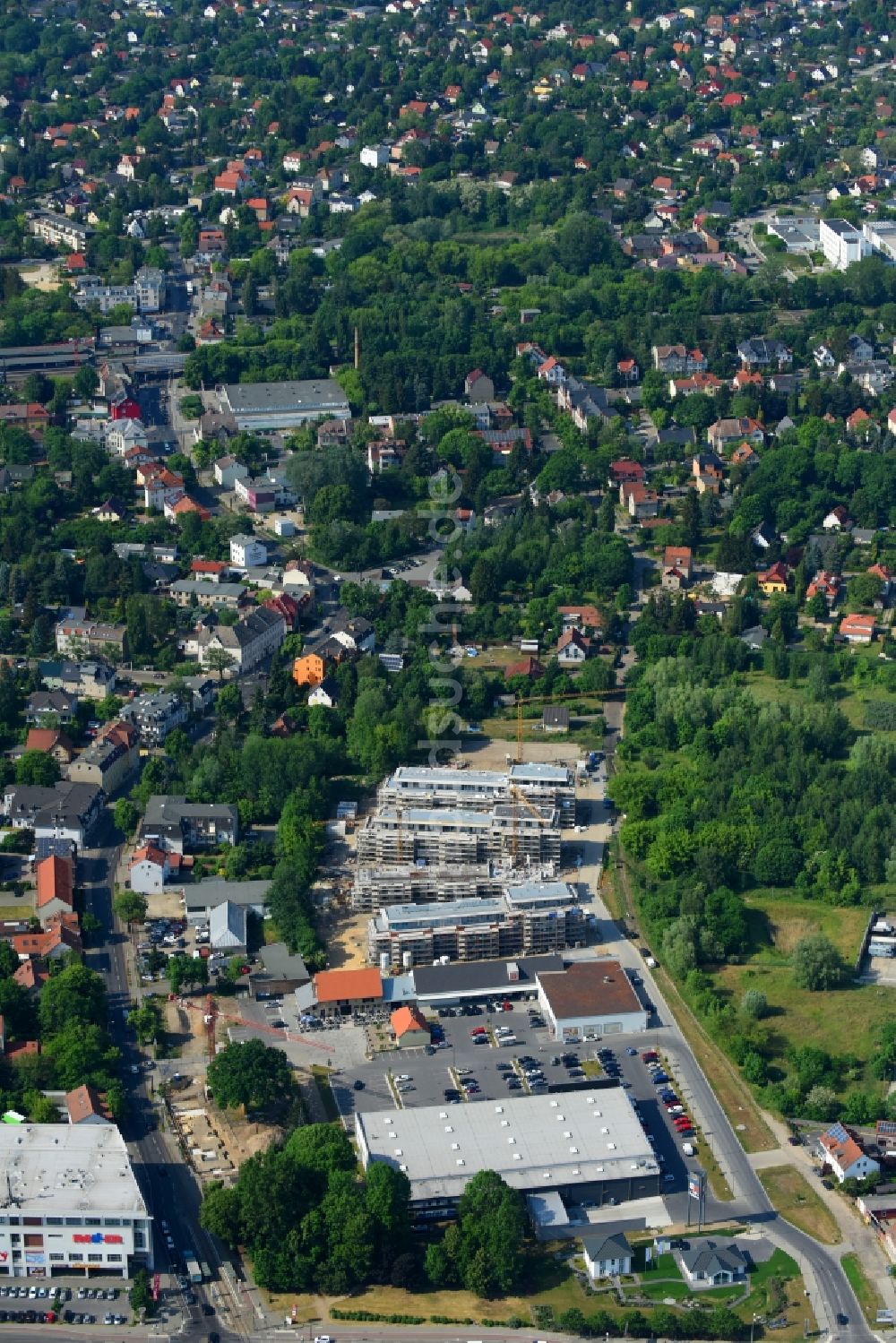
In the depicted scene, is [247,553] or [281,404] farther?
[281,404]

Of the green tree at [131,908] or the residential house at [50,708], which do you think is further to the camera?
the residential house at [50,708]

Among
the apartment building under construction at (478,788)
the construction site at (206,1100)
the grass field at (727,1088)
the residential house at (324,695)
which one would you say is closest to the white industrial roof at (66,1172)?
the construction site at (206,1100)

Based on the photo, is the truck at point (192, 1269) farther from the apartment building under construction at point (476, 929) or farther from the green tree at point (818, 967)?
the green tree at point (818, 967)

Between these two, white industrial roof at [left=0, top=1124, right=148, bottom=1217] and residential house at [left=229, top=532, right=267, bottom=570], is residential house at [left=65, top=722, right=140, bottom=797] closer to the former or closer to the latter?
residential house at [left=229, top=532, right=267, bottom=570]

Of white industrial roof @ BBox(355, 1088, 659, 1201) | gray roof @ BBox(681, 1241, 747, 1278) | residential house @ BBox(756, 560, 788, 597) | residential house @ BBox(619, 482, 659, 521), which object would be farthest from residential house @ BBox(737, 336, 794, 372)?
gray roof @ BBox(681, 1241, 747, 1278)

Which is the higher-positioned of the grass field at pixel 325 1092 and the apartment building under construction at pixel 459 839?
the apartment building under construction at pixel 459 839

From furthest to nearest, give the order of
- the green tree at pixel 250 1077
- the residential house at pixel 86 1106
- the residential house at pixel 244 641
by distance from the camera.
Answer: the residential house at pixel 244 641 < the green tree at pixel 250 1077 < the residential house at pixel 86 1106

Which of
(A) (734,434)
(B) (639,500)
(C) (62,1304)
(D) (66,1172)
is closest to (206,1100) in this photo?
(D) (66,1172)

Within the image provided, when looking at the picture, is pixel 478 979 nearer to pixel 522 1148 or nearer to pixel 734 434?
pixel 522 1148
